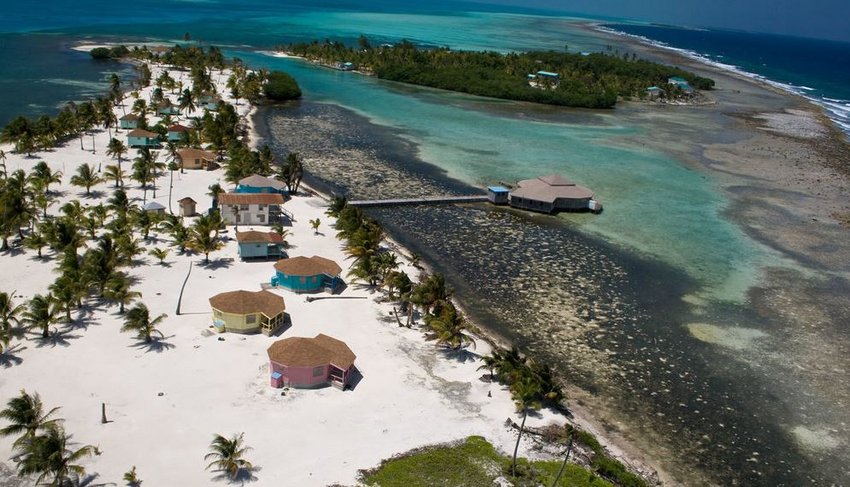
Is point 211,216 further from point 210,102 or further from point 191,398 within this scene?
point 210,102

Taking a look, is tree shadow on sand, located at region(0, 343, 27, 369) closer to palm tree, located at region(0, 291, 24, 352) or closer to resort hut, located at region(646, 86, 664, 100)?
palm tree, located at region(0, 291, 24, 352)

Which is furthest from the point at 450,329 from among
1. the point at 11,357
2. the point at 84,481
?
the point at 11,357

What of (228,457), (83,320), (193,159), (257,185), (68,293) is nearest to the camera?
(228,457)

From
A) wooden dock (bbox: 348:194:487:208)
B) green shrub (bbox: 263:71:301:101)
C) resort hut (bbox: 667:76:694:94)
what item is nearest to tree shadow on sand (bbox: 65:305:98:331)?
wooden dock (bbox: 348:194:487:208)

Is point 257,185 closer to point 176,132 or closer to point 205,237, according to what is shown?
point 205,237

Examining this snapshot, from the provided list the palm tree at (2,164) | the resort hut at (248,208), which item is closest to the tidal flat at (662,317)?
the resort hut at (248,208)

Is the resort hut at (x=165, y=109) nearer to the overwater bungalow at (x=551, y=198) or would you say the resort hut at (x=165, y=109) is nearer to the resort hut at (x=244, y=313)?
the overwater bungalow at (x=551, y=198)
